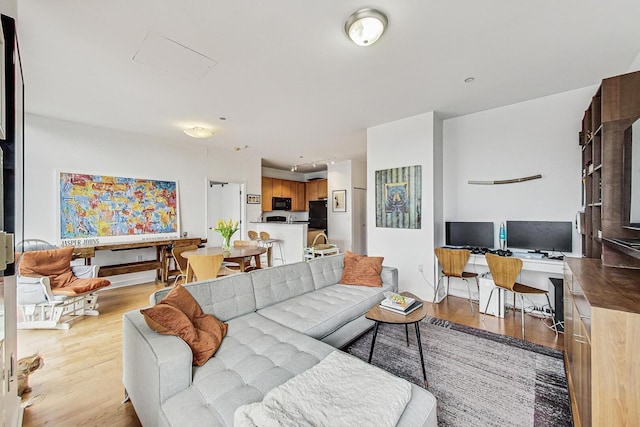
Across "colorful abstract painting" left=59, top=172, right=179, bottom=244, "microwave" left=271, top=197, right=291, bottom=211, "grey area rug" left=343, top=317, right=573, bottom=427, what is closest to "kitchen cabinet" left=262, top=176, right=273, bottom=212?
→ "microwave" left=271, top=197, right=291, bottom=211

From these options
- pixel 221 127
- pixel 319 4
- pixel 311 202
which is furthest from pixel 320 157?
pixel 319 4

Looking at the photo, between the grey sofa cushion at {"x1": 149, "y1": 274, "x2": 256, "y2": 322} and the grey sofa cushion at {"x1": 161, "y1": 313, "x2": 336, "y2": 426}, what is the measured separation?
20 cm

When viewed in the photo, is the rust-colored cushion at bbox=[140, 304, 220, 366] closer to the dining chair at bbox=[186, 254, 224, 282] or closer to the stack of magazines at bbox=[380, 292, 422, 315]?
the stack of magazines at bbox=[380, 292, 422, 315]

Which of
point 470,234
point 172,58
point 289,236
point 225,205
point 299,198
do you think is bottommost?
point 289,236

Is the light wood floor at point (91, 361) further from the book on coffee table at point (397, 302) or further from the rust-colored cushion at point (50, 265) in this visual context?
the book on coffee table at point (397, 302)

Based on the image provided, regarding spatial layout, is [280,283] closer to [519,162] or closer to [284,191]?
[519,162]

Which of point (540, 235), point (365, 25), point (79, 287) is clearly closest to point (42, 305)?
point (79, 287)

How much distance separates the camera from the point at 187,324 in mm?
1560

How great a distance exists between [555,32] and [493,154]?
1840mm

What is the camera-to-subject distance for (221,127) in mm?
4242

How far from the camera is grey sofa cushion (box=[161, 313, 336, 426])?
3.75 feet

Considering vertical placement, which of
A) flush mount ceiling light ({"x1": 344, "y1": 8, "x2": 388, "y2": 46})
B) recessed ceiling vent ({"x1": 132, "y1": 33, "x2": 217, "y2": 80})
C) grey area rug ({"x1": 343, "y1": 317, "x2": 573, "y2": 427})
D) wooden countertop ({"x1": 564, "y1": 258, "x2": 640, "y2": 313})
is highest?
recessed ceiling vent ({"x1": 132, "y1": 33, "x2": 217, "y2": 80})

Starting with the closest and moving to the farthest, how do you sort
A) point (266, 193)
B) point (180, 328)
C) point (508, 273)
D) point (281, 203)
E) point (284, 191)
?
1. point (180, 328)
2. point (508, 273)
3. point (266, 193)
4. point (281, 203)
5. point (284, 191)

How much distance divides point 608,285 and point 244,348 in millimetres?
2109
